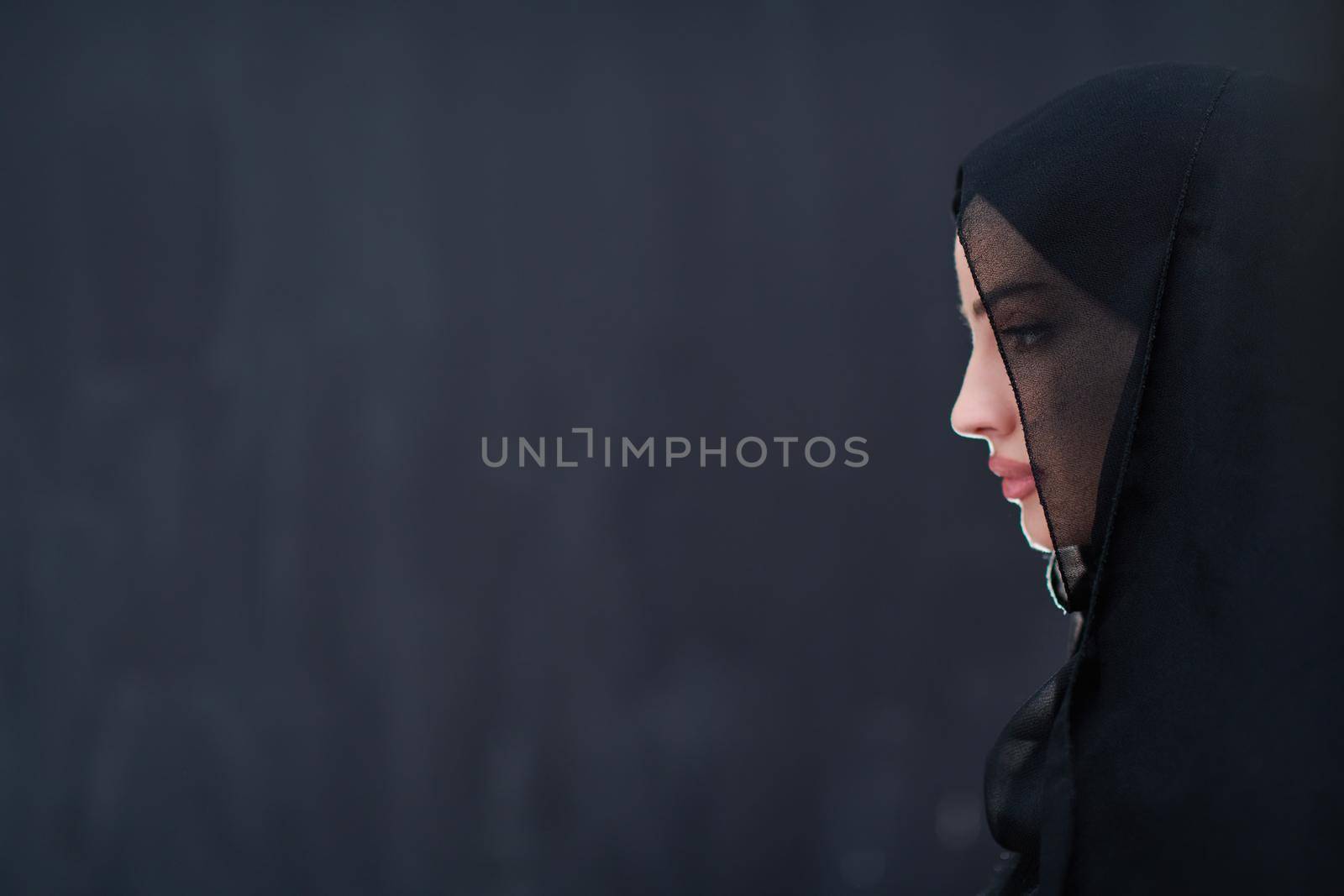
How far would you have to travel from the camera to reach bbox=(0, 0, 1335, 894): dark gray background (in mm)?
Result: 1331

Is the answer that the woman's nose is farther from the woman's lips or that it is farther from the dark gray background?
the dark gray background

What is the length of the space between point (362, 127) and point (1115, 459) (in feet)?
3.97

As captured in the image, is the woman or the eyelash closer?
the woman

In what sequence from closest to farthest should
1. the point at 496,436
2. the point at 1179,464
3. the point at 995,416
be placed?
1. the point at 1179,464
2. the point at 995,416
3. the point at 496,436

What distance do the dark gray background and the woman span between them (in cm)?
70

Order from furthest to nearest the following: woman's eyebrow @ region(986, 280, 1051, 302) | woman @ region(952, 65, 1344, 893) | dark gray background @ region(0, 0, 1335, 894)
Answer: dark gray background @ region(0, 0, 1335, 894) → woman's eyebrow @ region(986, 280, 1051, 302) → woman @ region(952, 65, 1344, 893)

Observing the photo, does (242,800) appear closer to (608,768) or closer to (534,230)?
(608,768)

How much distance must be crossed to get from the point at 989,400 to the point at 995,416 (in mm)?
13

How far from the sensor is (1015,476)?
726 mm

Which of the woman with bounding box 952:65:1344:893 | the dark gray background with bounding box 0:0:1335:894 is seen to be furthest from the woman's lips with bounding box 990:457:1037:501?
the dark gray background with bounding box 0:0:1335:894

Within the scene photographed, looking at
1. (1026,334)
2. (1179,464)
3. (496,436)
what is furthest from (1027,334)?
(496,436)

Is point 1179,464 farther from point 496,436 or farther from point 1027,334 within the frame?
point 496,436

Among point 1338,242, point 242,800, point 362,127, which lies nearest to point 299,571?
point 242,800

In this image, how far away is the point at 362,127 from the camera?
1.38m
